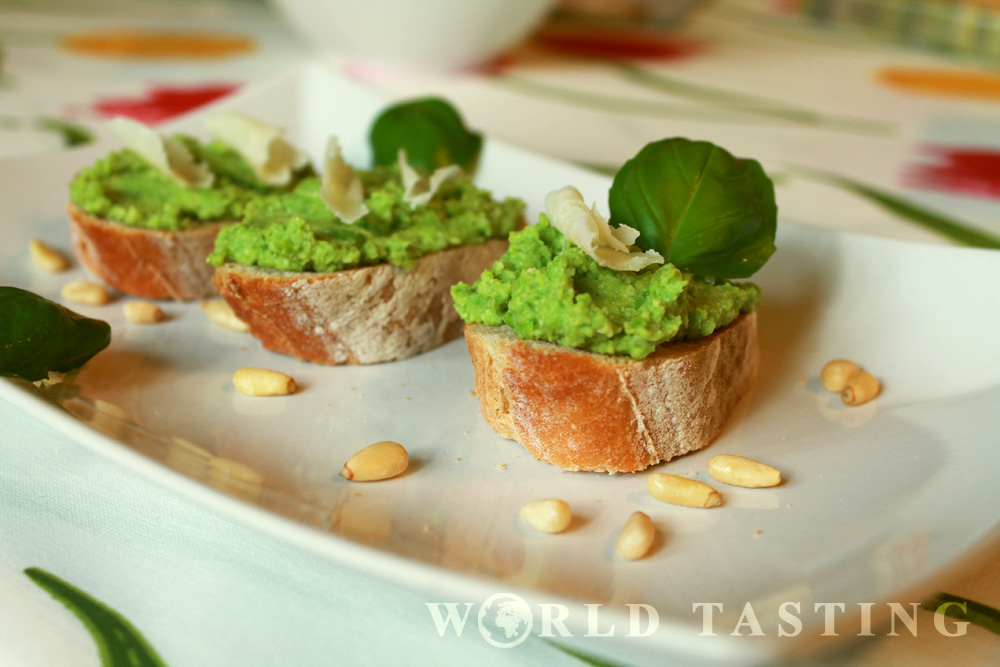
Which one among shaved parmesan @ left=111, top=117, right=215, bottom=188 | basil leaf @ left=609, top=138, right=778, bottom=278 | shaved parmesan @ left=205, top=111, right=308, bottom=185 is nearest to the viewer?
basil leaf @ left=609, top=138, right=778, bottom=278

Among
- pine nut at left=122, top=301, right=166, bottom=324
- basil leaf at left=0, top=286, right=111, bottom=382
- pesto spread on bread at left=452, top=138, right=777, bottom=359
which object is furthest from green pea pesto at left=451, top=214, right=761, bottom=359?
pine nut at left=122, top=301, right=166, bottom=324

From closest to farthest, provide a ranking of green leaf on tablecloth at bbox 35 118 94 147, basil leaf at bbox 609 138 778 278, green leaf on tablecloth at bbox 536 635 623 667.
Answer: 1. green leaf on tablecloth at bbox 536 635 623 667
2. basil leaf at bbox 609 138 778 278
3. green leaf on tablecloth at bbox 35 118 94 147

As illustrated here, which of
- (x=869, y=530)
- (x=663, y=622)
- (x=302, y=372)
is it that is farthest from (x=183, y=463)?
(x=869, y=530)

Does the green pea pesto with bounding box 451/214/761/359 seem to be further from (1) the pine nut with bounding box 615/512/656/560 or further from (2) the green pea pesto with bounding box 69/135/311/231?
(2) the green pea pesto with bounding box 69/135/311/231

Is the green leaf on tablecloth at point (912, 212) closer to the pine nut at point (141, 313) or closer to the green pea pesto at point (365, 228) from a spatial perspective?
the green pea pesto at point (365, 228)

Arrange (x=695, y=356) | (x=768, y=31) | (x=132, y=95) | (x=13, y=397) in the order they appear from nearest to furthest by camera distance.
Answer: (x=13, y=397)
(x=695, y=356)
(x=132, y=95)
(x=768, y=31)

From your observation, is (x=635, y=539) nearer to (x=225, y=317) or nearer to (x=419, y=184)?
(x=419, y=184)

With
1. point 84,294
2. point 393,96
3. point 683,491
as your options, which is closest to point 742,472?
point 683,491

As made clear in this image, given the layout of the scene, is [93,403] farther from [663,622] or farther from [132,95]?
[132,95]
